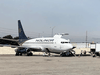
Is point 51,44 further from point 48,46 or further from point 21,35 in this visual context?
point 21,35

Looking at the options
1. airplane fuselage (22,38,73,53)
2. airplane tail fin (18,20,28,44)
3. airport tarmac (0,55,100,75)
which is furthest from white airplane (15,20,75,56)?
airport tarmac (0,55,100,75)

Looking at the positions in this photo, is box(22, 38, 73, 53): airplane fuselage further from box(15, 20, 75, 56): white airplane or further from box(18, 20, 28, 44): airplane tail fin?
Result: box(18, 20, 28, 44): airplane tail fin

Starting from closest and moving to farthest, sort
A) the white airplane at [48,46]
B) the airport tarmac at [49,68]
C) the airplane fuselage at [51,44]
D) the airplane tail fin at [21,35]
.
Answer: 1. the airport tarmac at [49,68]
2. the airplane fuselage at [51,44]
3. the white airplane at [48,46]
4. the airplane tail fin at [21,35]

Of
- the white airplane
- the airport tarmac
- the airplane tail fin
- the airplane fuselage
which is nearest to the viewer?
the airport tarmac

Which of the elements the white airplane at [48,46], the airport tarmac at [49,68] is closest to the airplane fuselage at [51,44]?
the white airplane at [48,46]

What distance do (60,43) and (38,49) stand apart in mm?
5313

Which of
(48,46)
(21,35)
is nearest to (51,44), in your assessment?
(48,46)

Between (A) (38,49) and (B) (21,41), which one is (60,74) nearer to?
(A) (38,49)

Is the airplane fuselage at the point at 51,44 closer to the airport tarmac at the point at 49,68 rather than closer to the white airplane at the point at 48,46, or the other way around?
the white airplane at the point at 48,46

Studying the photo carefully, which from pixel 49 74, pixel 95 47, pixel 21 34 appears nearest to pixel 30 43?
pixel 21 34

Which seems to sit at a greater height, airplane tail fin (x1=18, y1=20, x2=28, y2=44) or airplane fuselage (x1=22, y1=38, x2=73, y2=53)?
airplane tail fin (x1=18, y1=20, x2=28, y2=44)

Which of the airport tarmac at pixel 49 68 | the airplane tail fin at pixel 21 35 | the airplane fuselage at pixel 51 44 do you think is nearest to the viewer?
the airport tarmac at pixel 49 68

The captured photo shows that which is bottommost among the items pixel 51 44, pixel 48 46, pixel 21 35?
pixel 48 46

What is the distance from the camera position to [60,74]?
12195mm
